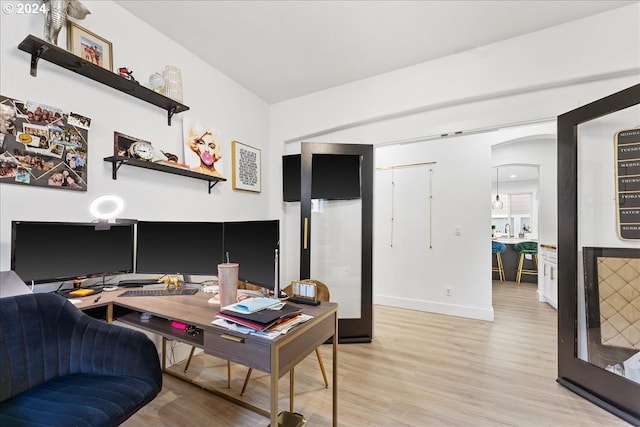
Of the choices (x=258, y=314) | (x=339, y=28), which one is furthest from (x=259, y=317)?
(x=339, y=28)

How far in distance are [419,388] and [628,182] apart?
217cm

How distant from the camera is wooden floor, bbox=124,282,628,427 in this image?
69.5 inches

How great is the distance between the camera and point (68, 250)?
1699 mm

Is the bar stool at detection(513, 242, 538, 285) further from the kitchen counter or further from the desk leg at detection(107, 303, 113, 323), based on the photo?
the desk leg at detection(107, 303, 113, 323)

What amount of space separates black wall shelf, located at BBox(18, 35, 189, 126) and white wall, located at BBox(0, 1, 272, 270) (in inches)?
1.7

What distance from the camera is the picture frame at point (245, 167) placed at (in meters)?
3.10

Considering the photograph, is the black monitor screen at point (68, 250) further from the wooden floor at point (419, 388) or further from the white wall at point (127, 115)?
the wooden floor at point (419, 388)

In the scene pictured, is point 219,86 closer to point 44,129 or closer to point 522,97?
point 44,129

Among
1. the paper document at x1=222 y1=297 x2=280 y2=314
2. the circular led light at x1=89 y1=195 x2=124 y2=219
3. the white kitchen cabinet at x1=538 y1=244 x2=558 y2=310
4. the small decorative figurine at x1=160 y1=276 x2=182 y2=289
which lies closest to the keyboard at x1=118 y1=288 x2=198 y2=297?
the small decorative figurine at x1=160 y1=276 x2=182 y2=289

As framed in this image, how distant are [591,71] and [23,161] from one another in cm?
397

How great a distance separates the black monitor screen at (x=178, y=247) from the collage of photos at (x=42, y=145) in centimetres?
52

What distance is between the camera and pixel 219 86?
2945mm

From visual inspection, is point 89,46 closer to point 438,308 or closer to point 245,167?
point 245,167

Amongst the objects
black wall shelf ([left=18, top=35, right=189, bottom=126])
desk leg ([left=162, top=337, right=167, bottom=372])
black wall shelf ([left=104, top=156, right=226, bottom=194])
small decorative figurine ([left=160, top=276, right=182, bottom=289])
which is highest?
black wall shelf ([left=18, top=35, right=189, bottom=126])
